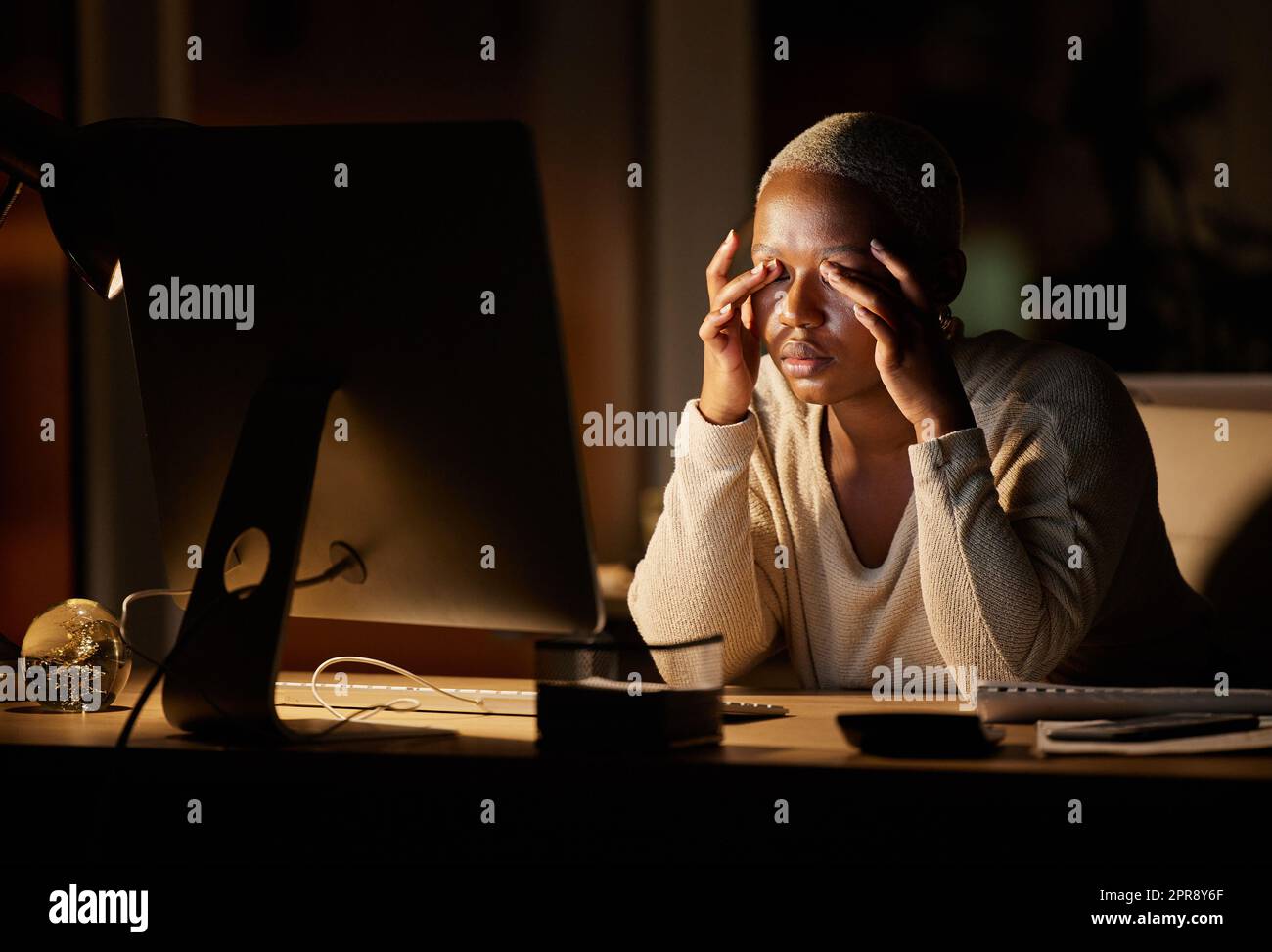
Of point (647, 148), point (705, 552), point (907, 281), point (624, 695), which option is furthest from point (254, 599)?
point (647, 148)

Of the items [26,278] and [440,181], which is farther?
[26,278]

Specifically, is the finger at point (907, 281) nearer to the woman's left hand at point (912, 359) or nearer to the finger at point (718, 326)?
the woman's left hand at point (912, 359)

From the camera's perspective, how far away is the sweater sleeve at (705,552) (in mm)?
1387

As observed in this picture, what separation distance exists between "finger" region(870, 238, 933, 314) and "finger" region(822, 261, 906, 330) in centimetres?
2

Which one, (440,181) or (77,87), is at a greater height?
(77,87)

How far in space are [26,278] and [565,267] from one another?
1.33 metres

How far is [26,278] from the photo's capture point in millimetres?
2875

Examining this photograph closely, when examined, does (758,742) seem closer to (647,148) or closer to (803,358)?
(803,358)

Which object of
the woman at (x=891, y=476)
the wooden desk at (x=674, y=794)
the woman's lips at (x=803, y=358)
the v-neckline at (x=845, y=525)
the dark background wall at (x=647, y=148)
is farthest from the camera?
the dark background wall at (x=647, y=148)

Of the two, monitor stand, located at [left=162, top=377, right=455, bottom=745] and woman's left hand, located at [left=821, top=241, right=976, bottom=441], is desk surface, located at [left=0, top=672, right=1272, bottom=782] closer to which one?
monitor stand, located at [left=162, top=377, right=455, bottom=745]

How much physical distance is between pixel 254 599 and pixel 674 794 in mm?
340

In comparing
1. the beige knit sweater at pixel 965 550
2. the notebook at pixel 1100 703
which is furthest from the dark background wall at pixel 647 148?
the notebook at pixel 1100 703
